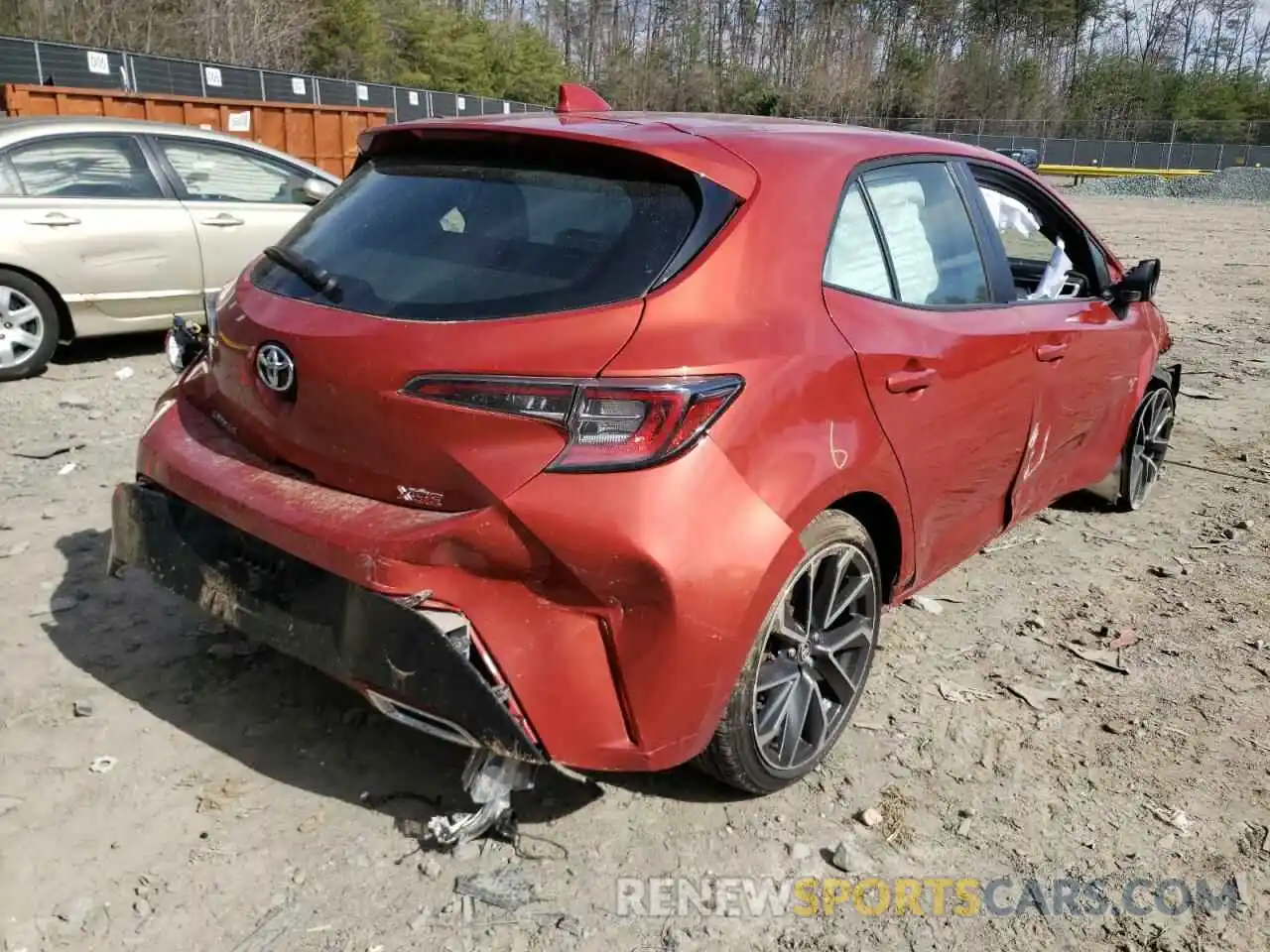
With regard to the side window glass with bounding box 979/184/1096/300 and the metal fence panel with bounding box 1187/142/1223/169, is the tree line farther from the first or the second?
the side window glass with bounding box 979/184/1096/300

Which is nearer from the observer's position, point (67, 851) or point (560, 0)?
point (67, 851)

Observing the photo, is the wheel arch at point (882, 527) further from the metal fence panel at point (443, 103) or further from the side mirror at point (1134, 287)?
the metal fence panel at point (443, 103)

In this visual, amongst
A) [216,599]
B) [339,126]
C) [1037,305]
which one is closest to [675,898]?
[216,599]

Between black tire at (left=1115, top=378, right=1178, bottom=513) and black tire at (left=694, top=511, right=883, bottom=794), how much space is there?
2564mm

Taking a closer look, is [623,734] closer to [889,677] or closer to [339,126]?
[889,677]

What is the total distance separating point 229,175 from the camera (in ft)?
24.7

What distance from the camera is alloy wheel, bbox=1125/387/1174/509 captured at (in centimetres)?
512

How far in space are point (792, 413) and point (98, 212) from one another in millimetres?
5811

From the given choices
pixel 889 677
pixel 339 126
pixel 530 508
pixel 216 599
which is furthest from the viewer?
pixel 339 126

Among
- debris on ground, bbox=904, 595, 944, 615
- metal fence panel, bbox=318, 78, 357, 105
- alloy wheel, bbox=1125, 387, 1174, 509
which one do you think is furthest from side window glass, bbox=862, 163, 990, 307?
metal fence panel, bbox=318, 78, 357, 105

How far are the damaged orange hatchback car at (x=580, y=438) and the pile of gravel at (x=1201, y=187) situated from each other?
3626 cm

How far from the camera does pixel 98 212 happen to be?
6.77 meters

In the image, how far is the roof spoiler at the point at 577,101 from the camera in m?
3.45

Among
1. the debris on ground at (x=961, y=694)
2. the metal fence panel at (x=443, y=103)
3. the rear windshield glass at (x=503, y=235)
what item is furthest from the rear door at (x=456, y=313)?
the metal fence panel at (x=443, y=103)
